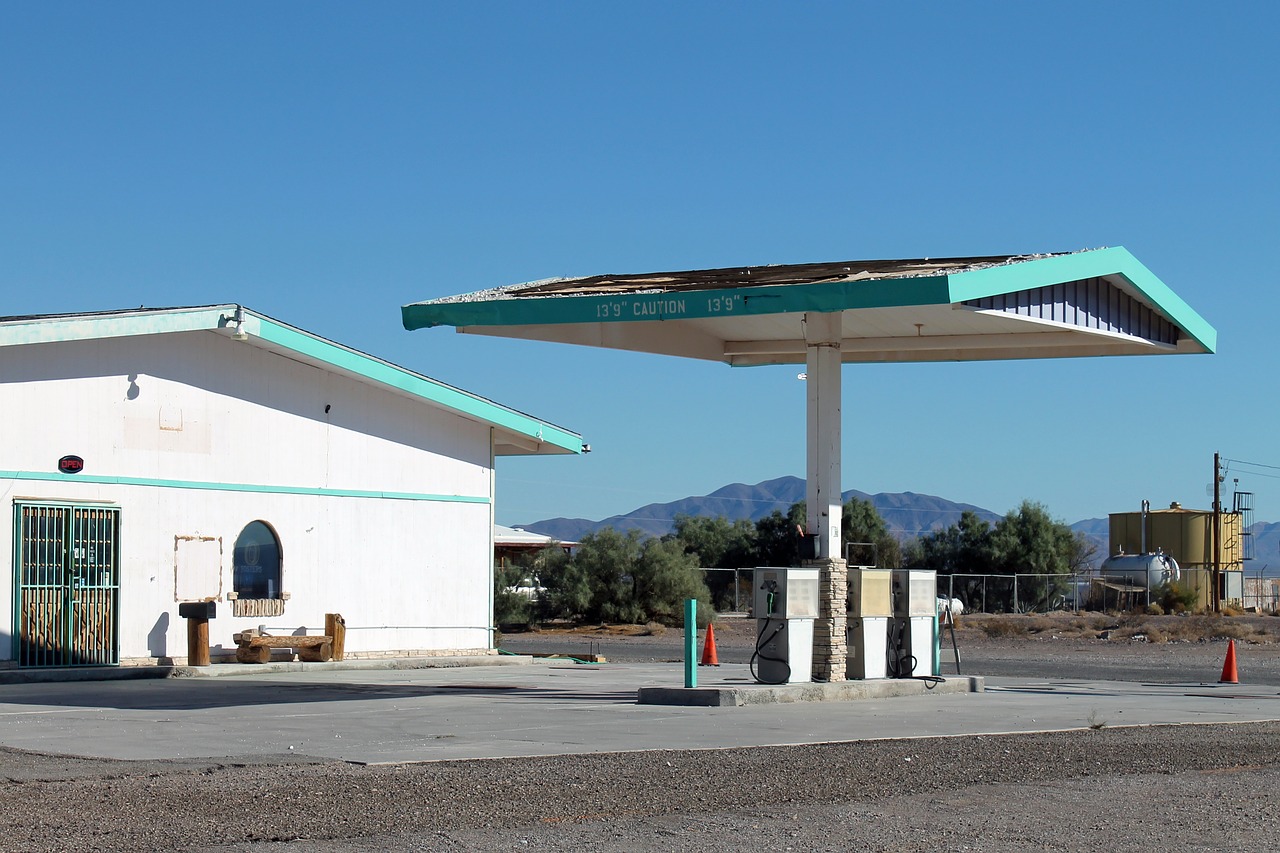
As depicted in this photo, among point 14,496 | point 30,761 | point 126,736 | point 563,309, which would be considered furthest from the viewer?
point 14,496

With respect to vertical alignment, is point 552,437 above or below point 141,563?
above

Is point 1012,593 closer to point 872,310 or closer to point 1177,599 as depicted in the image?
point 1177,599

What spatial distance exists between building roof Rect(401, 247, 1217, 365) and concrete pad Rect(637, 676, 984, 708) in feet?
13.3

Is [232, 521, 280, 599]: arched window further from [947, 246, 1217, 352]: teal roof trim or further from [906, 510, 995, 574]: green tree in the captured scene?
[906, 510, 995, 574]: green tree

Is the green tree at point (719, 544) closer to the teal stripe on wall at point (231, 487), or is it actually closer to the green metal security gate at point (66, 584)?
the teal stripe on wall at point (231, 487)

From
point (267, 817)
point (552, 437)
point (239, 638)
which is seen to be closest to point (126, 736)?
point (267, 817)

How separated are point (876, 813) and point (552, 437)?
18490mm

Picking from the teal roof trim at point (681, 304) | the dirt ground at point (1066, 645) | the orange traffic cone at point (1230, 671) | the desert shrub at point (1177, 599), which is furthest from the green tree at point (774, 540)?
the teal roof trim at point (681, 304)

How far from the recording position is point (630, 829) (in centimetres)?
790

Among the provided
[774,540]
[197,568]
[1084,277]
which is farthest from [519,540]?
[1084,277]

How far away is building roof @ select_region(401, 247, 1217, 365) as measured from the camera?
52.0 feet

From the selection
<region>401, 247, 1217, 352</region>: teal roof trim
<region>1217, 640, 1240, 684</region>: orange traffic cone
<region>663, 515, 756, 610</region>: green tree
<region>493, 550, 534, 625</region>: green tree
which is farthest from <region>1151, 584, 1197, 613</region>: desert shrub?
<region>401, 247, 1217, 352</region>: teal roof trim

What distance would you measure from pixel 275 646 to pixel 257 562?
4.24 ft

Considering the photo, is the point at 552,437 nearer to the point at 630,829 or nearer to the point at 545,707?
the point at 545,707
